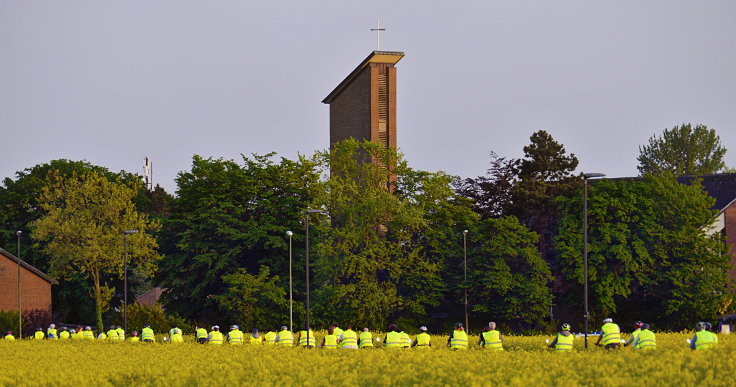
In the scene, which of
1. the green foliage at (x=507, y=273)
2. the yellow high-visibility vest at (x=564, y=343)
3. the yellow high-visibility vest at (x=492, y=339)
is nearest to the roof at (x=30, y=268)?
the green foliage at (x=507, y=273)

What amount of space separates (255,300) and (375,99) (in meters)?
18.4

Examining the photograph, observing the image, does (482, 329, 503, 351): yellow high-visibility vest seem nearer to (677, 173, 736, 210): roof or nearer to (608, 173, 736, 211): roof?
(608, 173, 736, 211): roof

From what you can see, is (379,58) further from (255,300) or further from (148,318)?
(148,318)

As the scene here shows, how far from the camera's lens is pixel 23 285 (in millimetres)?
78688

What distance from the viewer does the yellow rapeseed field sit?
2236 centimetres

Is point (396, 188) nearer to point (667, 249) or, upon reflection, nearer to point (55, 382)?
point (667, 249)

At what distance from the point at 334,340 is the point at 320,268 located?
31.4 metres

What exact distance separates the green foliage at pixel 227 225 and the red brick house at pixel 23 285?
37.1ft

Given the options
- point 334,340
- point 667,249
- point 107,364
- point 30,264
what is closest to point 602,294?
point 667,249

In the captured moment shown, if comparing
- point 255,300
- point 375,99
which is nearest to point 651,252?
point 375,99

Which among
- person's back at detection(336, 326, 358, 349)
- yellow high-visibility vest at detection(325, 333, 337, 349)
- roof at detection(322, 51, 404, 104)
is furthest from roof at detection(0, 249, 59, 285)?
person's back at detection(336, 326, 358, 349)

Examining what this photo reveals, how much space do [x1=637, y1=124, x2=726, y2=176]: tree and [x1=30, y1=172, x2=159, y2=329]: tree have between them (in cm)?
Result: 6706

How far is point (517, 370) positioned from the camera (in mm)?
24141

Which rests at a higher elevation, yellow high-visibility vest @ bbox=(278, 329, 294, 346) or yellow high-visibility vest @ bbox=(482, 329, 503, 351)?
yellow high-visibility vest @ bbox=(482, 329, 503, 351)
